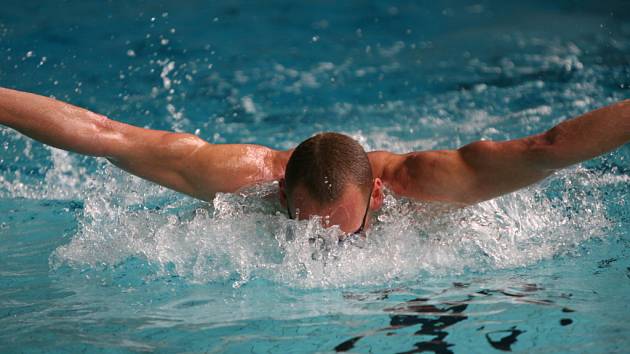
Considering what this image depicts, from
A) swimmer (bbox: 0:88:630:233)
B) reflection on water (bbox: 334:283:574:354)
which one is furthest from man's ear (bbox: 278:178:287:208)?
reflection on water (bbox: 334:283:574:354)

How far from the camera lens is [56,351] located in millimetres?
2055

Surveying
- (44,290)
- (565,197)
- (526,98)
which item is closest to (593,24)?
(526,98)

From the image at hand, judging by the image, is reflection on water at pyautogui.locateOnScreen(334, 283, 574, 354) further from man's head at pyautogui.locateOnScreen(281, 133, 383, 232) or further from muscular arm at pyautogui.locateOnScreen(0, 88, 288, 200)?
muscular arm at pyautogui.locateOnScreen(0, 88, 288, 200)

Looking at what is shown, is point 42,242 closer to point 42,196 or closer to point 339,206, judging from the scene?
point 42,196

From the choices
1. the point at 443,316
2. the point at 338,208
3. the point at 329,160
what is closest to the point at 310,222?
the point at 338,208

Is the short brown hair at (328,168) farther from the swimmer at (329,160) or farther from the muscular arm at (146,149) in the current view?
the muscular arm at (146,149)

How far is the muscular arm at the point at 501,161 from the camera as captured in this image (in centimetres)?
240

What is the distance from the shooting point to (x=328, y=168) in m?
2.52

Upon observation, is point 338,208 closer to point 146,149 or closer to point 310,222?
point 310,222

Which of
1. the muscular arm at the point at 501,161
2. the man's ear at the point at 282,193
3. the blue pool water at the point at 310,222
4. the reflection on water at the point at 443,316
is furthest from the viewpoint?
the man's ear at the point at 282,193

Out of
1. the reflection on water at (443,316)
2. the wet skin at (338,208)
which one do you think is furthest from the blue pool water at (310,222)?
the wet skin at (338,208)

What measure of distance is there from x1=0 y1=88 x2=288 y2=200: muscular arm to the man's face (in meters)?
0.39

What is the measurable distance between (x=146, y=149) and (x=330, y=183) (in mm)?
809

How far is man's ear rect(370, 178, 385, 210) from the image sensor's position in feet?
8.90
